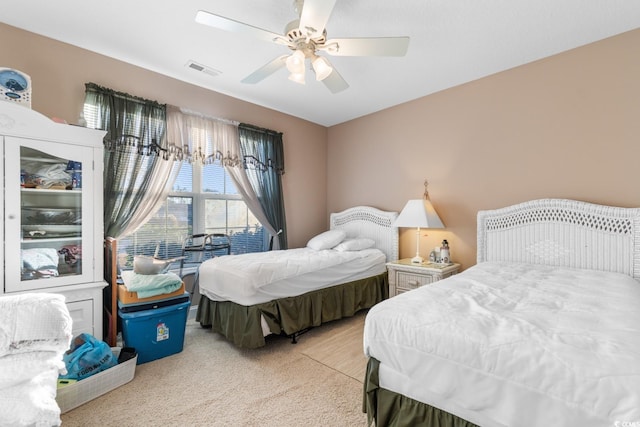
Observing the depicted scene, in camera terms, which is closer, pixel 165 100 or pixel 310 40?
pixel 310 40

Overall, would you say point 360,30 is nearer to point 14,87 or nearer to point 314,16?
point 314,16

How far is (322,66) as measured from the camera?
2.01 m

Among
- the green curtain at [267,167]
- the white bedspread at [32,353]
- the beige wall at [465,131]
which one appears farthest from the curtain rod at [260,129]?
the white bedspread at [32,353]

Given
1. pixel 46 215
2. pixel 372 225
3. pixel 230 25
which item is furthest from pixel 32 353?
pixel 372 225

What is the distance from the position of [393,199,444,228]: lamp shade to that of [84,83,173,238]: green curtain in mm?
2522

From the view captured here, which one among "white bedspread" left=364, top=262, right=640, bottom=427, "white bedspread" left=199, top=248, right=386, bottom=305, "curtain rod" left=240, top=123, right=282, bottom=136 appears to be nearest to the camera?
"white bedspread" left=364, top=262, right=640, bottom=427

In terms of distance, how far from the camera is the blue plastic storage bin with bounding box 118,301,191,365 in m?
2.25

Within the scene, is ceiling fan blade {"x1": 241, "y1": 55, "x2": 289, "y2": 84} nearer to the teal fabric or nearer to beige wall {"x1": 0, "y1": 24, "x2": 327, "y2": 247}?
beige wall {"x1": 0, "y1": 24, "x2": 327, "y2": 247}

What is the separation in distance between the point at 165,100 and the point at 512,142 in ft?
11.2

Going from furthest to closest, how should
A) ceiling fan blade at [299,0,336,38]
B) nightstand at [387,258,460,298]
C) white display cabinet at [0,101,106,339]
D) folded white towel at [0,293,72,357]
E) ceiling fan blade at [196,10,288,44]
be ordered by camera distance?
1. nightstand at [387,258,460,298]
2. white display cabinet at [0,101,106,339]
3. ceiling fan blade at [196,10,288,44]
4. ceiling fan blade at [299,0,336,38]
5. folded white towel at [0,293,72,357]

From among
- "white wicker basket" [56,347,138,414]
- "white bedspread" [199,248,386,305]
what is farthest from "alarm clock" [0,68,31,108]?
"white wicker basket" [56,347,138,414]

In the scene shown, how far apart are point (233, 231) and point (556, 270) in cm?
318

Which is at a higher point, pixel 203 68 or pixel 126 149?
pixel 203 68

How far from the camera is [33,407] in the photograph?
1.05 meters
